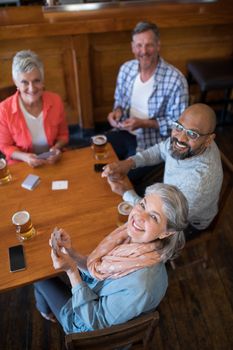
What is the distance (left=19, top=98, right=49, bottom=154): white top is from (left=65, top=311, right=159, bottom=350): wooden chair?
146 centimetres

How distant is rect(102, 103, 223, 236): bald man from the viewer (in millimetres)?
1699

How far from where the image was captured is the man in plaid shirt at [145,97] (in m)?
2.32

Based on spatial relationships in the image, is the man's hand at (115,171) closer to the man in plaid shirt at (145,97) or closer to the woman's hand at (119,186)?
the woman's hand at (119,186)

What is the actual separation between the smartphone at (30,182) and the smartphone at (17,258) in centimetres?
40

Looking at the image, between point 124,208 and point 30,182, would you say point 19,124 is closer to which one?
point 30,182

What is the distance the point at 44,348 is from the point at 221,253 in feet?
4.76

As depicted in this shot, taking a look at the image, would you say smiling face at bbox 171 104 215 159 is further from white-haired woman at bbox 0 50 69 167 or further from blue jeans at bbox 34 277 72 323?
blue jeans at bbox 34 277 72 323

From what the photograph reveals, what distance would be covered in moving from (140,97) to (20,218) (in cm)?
145

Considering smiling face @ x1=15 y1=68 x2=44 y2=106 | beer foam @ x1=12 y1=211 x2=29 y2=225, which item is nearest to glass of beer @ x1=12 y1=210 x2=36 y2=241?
beer foam @ x1=12 y1=211 x2=29 y2=225

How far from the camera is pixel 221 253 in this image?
251 cm

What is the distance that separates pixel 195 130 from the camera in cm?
169

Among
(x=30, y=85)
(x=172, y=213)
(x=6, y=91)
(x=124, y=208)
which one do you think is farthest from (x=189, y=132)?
(x=6, y=91)

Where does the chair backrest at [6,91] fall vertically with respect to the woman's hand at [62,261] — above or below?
above

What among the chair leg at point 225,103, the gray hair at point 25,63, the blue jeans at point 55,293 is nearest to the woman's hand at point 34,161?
the gray hair at point 25,63
